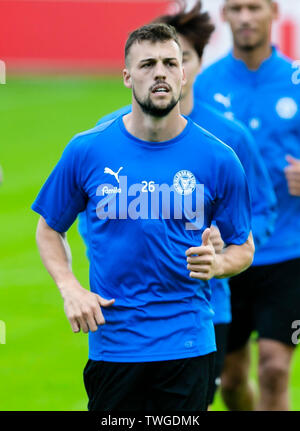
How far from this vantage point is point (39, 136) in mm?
21125

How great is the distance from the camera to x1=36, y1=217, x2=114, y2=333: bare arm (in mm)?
4055

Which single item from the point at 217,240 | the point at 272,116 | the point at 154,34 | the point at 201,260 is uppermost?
the point at 272,116

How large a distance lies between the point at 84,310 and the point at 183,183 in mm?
678

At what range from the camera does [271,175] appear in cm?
613

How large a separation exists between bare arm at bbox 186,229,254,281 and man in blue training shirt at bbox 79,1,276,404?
936 millimetres

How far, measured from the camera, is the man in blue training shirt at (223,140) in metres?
5.28

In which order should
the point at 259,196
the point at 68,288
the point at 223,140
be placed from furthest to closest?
the point at 259,196 → the point at 223,140 → the point at 68,288

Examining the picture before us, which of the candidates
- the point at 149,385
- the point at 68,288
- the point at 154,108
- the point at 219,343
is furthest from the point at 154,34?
the point at 219,343

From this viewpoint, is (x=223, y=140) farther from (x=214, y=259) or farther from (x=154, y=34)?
(x=214, y=259)

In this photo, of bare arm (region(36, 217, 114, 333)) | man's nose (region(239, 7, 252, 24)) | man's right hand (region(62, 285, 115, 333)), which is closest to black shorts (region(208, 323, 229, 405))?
bare arm (region(36, 217, 114, 333))

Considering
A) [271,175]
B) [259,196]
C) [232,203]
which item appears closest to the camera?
[232,203]

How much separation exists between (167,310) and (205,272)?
1.30ft
